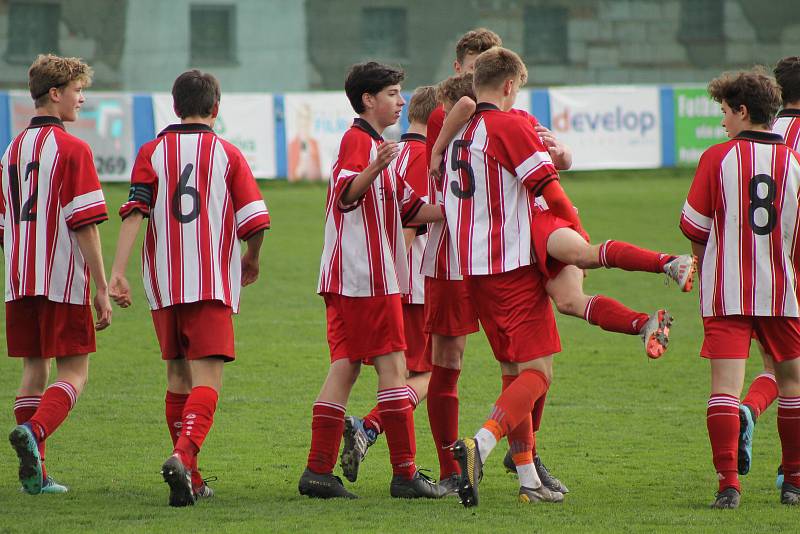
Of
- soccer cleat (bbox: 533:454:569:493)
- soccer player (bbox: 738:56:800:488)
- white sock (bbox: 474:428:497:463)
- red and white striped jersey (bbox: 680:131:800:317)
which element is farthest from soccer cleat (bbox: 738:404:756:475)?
white sock (bbox: 474:428:497:463)

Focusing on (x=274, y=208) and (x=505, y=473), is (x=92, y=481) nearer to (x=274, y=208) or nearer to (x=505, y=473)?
(x=505, y=473)

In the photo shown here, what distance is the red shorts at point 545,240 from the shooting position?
16.4 ft

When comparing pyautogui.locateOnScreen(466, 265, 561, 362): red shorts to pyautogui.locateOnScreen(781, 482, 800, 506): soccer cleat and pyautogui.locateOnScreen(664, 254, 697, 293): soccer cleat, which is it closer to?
pyautogui.locateOnScreen(664, 254, 697, 293): soccer cleat

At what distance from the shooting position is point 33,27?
30156mm

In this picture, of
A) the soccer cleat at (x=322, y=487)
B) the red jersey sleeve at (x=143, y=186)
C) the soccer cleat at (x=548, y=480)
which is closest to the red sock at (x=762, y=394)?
the soccer cleat at (x=548, y=480)

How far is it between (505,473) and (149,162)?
7.70 feet

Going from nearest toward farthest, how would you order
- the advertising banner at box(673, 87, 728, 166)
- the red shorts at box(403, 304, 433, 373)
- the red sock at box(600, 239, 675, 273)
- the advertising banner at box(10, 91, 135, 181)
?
1. the red sock at box(600, 239, 675, 273)
2. the red shorts at box(403, 304, 433, 373)
3. the advertising banner at box(10, 91, 135, 181)
4. the advertising banner at box(673, 87, 728, 166)

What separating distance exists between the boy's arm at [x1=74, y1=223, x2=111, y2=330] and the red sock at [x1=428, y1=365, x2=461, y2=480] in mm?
1510

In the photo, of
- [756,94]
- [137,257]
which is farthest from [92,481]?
[137,257]

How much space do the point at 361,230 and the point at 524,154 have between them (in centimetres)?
80

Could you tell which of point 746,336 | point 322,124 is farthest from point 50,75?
point 322,124

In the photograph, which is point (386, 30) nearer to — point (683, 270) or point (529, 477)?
point (529, 477)

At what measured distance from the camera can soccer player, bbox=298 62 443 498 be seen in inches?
206

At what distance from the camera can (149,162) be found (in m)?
5.12
